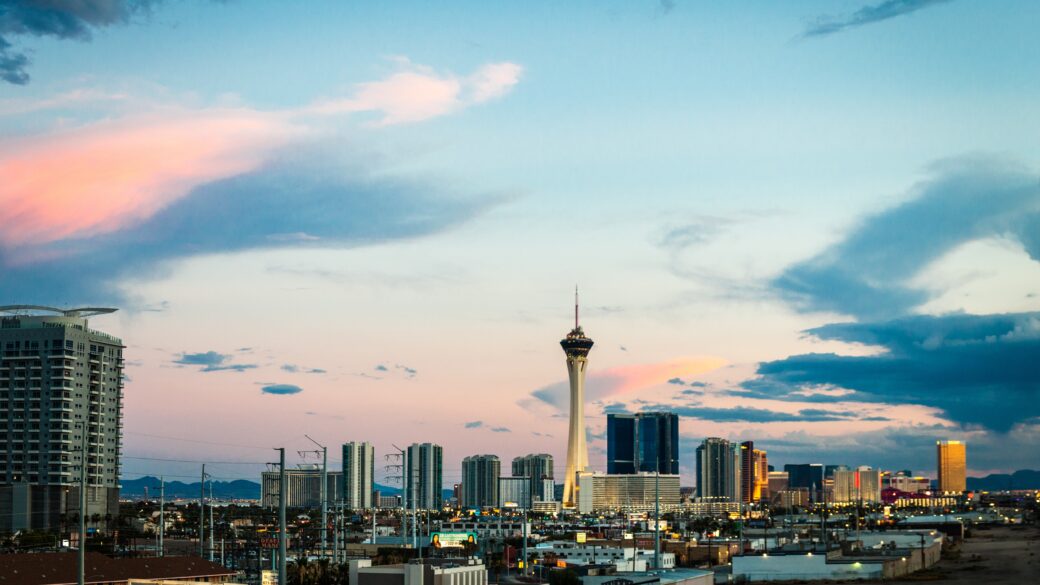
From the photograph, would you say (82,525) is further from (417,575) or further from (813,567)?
(813,567)

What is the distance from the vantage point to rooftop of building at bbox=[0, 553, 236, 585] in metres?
85.9

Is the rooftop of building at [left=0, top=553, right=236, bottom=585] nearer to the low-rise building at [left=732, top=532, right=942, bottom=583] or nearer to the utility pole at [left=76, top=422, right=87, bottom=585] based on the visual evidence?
the utility pole at [left=76, top=422, right=87, bottom=585]

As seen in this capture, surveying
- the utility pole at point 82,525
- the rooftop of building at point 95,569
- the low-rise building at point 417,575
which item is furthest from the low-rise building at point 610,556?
the utility pole at point 82,525

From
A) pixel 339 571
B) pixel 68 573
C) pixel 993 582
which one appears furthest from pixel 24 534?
pixel 993 582

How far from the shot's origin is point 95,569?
9156 cm

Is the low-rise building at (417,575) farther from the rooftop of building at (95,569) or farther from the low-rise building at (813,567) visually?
the low-rise building at (813,567)

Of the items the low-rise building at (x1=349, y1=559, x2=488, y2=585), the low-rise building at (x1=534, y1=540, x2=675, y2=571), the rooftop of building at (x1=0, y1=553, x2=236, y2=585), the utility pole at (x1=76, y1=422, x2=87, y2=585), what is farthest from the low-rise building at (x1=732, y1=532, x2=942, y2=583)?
the utility pole at (x1=76, y1=422, x2=87, y2=585)

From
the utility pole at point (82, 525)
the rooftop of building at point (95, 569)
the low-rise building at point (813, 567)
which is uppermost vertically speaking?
the utility pole at point (82, 525)

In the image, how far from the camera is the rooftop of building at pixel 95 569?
8594 centimetres

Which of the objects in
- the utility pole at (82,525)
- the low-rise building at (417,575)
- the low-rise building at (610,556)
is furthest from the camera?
the low-rise building at (610,556)

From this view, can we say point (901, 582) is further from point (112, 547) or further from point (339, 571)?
point (112, 547)

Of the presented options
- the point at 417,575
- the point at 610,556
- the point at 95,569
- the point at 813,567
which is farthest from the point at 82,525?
the point at 610,556

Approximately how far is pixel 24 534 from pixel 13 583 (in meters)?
86.6

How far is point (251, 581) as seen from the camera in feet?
396
